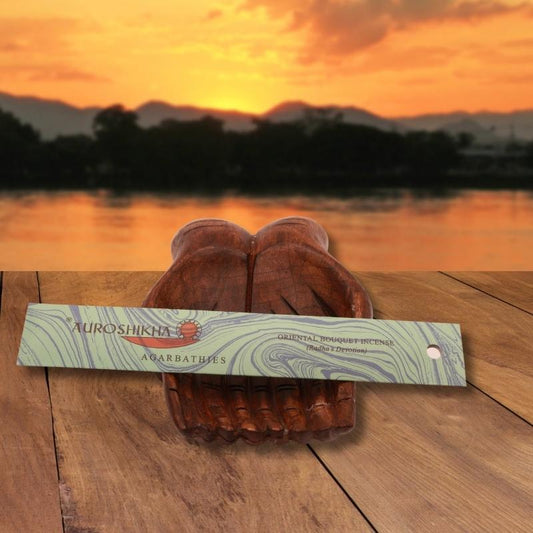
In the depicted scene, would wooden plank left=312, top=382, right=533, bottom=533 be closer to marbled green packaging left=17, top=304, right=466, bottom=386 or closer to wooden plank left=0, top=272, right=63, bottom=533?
marbled green packaging left=17, top=304, right=466, bottom=386

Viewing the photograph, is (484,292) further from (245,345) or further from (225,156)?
(245,345)

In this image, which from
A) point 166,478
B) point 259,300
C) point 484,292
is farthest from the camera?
point 484,292

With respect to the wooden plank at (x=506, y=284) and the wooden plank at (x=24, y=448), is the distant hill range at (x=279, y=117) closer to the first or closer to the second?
the wooden plank at (x=506, y=284)

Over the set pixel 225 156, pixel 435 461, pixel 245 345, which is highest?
pixel 225 156

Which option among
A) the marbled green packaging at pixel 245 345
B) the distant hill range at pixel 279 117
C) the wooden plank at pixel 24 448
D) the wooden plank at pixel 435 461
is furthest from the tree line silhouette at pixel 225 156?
the marbled green packaging at pixel 245 345

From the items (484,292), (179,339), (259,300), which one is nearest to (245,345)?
(179,339)

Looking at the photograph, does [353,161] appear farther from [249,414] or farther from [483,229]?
[249,414]

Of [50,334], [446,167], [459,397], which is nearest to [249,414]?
[50,334]
